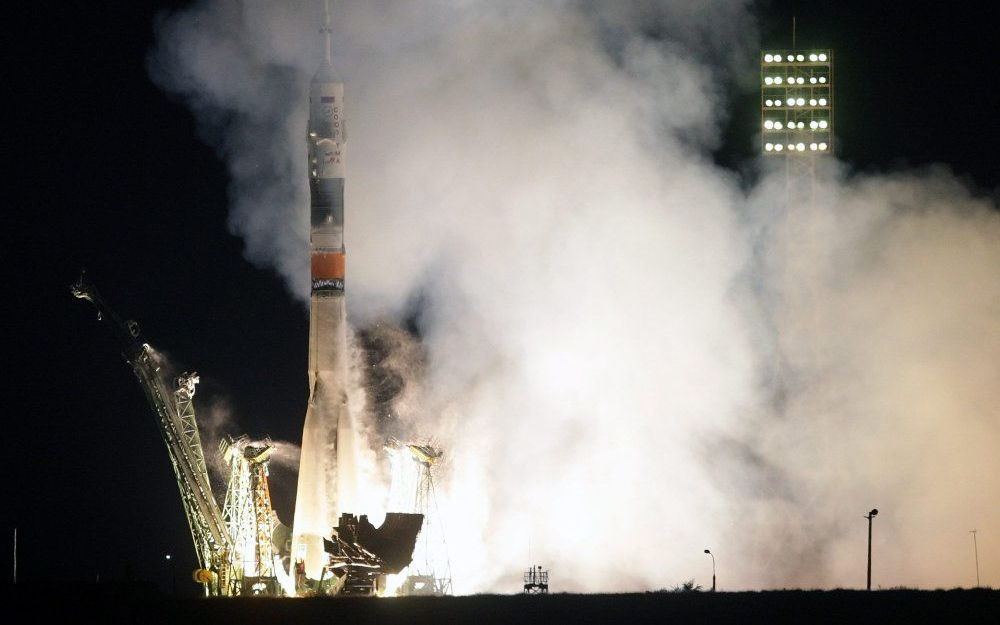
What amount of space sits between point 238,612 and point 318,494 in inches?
458

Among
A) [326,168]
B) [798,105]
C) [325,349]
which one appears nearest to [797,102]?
[798,105]

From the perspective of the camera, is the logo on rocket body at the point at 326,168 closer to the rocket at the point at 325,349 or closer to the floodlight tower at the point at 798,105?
the rocket at the point at 325,349

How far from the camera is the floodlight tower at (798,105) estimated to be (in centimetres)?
7175

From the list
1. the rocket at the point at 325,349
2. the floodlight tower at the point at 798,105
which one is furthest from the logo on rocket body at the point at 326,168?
the floodlight tower at the point at 798,105

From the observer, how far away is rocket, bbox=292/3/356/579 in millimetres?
64625

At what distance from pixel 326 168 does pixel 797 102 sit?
61.9ft

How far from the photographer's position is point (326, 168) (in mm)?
64562

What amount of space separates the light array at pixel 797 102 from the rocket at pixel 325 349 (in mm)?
17142

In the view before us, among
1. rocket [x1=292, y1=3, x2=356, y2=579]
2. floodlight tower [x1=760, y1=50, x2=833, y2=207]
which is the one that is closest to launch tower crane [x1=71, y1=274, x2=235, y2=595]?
rocket [x1=292, y1=3, x2=356, y2=579]

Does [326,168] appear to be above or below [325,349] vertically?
above

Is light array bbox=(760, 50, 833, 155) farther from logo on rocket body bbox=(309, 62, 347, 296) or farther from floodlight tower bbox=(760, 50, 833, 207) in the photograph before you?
logo on rocket body bbox=(309, 62, 347, 296)

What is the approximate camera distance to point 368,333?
71.5 m

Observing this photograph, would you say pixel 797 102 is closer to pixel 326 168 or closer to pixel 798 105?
pixel 798 105

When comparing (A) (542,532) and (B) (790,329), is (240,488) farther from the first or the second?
(B) (790,329)
